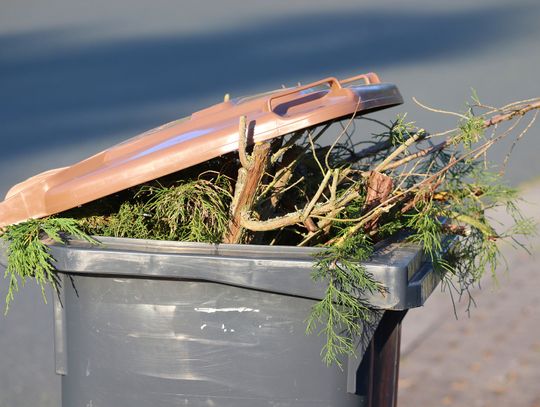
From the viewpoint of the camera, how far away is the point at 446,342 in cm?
505

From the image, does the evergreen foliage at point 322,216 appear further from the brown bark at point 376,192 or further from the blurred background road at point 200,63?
the blurred background road at point 200,63

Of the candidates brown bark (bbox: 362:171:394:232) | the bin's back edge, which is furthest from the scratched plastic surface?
brown bark (bbox: 362:171:394:232)

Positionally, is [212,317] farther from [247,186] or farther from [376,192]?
[376,192]

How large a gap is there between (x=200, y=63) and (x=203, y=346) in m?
8.79

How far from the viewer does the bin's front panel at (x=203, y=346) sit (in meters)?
2.33

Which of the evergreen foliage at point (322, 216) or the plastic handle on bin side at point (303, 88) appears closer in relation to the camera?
the evergreen foliage at point (322, 216)

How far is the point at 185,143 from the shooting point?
240 cm

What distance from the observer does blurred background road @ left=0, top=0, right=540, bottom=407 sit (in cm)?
758

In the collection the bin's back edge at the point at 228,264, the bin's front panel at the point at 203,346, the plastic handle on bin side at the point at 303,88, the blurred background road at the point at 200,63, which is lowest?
the bin's front panel at the point at 203,346

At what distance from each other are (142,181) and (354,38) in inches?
402

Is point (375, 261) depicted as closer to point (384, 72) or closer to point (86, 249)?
point (86, 249)

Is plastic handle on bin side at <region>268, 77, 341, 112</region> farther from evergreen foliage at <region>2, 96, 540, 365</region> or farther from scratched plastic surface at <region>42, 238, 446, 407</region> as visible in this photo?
scratched plastic surface at <region>42, 238, 446, 407</region>

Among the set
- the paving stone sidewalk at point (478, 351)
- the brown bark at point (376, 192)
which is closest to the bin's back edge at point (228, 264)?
the brown bark at point (376, 192)

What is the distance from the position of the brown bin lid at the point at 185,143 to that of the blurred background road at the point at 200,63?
2.27 meters
